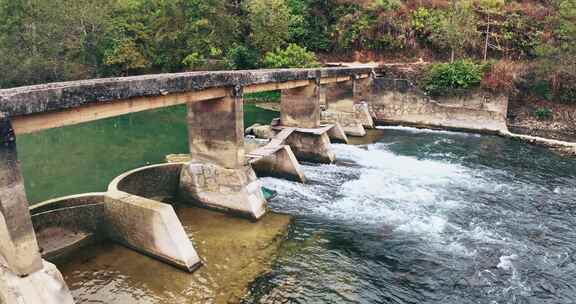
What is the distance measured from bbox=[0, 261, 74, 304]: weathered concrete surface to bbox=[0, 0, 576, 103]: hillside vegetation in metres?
25.5

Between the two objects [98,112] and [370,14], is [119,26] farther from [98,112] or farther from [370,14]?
[98,112]

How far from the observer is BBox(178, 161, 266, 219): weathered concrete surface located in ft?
40.0

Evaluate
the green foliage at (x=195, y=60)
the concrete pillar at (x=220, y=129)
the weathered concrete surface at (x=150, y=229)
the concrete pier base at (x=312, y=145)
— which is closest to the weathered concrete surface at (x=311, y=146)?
the concrete pier base at (x=312, y=145)

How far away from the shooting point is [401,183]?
51.0 feet

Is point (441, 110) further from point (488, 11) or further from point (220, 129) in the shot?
point (220, 129)

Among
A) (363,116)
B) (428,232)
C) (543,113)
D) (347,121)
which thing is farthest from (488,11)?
(428,232)

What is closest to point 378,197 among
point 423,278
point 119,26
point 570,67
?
point 423,278

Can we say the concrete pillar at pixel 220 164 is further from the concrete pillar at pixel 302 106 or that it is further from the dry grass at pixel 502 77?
the dry grass at pixel 502 77

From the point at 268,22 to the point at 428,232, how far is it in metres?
26.6

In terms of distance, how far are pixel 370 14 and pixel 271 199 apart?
86.4 feet

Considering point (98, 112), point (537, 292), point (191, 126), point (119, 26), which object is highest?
point (119, 26)

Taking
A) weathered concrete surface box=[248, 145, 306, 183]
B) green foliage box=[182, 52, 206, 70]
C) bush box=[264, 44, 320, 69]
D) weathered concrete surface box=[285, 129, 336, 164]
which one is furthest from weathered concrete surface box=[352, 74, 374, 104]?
green foliage box=[182, 52, 206, 70]

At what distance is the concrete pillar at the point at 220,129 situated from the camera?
12.4m

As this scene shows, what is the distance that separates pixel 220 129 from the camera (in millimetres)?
12602
